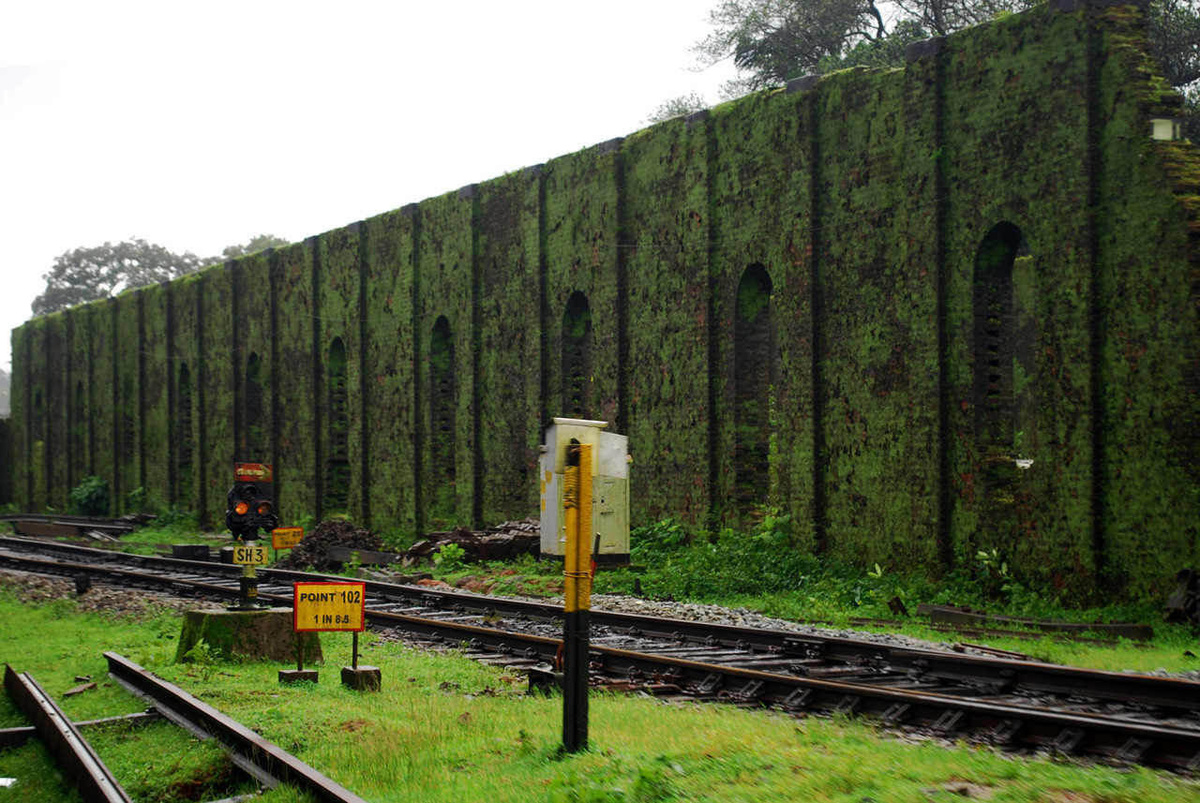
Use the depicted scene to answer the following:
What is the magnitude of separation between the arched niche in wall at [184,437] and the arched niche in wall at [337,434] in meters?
9.26

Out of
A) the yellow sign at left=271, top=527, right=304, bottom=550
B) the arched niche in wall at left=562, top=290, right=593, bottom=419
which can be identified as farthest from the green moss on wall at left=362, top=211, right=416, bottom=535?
the yellow sign at left=271, top=527, right=304, bottom=550

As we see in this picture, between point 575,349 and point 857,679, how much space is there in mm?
14252

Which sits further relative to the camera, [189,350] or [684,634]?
[189,350]

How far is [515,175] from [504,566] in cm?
881

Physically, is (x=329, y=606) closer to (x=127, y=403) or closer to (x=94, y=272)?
(x=127, y=403)

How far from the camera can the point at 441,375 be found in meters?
26.5

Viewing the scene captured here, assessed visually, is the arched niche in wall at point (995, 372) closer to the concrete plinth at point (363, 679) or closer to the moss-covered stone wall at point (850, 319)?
the moss-covered stone wall at point (850, 319)

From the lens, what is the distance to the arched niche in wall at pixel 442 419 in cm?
2591

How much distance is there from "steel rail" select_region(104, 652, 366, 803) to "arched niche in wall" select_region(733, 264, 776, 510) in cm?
1085

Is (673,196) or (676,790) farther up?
(673,196)

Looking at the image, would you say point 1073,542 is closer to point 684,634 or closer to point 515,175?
point 684,634

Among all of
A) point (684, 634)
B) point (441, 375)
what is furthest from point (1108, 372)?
point (441, 375)

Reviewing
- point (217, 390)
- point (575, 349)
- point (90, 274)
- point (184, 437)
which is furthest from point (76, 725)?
point (90, 274)

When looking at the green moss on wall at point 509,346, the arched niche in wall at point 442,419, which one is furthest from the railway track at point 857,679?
the arched niche in wall at point 442,419
